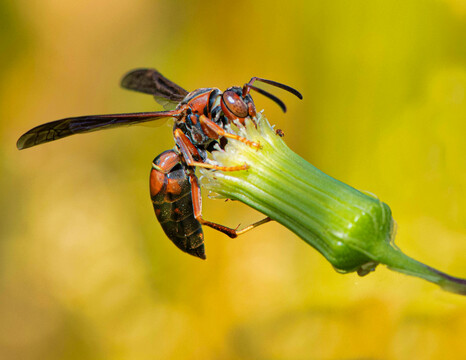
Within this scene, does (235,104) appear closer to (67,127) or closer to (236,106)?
(236,106)

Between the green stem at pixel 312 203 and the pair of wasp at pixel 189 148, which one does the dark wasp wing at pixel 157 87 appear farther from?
the green stem at pixel 312 203

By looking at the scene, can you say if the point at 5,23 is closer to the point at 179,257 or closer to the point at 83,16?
the point at 83,16

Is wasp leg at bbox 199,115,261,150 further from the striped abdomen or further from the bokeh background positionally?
the bokeh background

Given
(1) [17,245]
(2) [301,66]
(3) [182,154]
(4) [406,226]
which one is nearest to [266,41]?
(2) [301,66]

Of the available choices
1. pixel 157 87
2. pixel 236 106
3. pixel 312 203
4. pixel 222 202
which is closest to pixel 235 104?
pixel 236 106

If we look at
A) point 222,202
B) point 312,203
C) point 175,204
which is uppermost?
point 312,203

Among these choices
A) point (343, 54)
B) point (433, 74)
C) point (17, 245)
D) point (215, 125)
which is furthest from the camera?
point (17, 245)

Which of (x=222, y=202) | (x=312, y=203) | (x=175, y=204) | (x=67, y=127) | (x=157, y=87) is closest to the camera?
(x=312, y=203)
